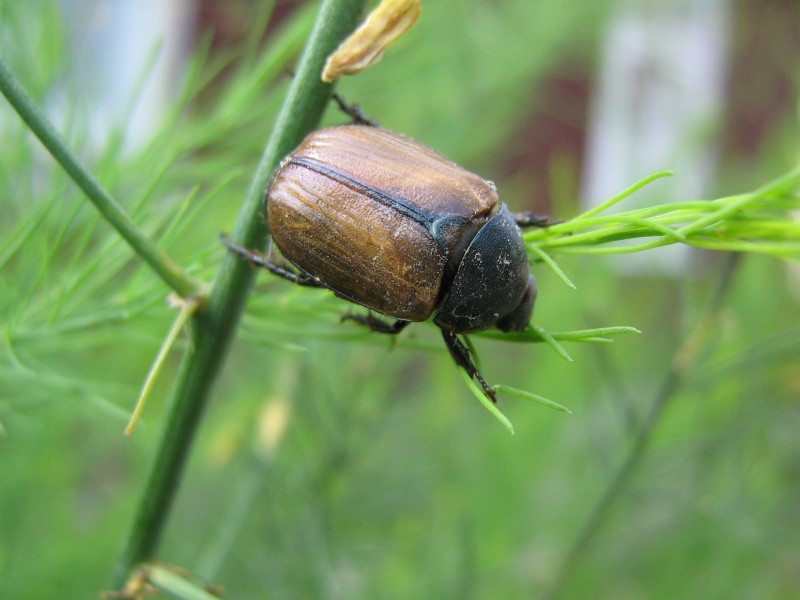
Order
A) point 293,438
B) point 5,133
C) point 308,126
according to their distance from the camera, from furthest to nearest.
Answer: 1. point 293,438
2. point 5,133
3. point 308,126

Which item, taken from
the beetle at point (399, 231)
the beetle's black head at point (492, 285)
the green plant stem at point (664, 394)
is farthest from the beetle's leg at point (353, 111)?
the green plant stem at point (664, 394)

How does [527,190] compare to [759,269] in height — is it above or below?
below

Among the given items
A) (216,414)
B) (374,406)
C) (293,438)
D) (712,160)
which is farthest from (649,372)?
(712,160)

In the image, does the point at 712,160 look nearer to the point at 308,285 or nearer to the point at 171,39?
the point at 308,285

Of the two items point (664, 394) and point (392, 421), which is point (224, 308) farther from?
point (392, 421)

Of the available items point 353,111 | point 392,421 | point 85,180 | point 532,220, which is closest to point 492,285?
point 532,220

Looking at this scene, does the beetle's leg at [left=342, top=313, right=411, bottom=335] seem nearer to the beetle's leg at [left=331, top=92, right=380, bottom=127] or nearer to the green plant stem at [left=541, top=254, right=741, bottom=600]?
the beetle's leg at [left=331, top=92, right=380, bottom=127]

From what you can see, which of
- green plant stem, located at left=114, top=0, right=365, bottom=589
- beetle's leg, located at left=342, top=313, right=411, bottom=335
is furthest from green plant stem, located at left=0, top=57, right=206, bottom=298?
beetle's leg, located at left=342, top=313, right=411, bottom=335
